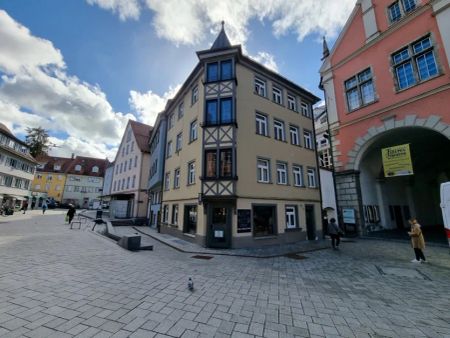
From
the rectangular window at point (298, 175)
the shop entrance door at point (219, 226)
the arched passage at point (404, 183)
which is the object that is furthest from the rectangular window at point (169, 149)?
the arched passage at point (404, 183)

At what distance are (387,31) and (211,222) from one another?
19378 millimetres

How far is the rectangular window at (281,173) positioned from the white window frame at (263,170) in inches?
42.6

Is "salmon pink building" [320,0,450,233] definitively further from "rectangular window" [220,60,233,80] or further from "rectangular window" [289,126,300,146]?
"rectangular window" [220,60,233,80]

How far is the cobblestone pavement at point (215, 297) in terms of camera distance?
3639 millimetres

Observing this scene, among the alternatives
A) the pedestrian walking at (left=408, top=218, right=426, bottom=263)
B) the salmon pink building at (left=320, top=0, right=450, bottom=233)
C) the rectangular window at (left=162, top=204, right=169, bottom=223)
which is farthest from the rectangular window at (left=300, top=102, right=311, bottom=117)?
the rectangular window at (left=162, top=204, right=169, bottom=223)

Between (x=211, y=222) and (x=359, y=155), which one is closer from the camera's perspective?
(x=211, y=222)

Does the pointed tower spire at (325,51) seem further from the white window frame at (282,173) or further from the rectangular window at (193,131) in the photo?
the rectangular window at (193,131)

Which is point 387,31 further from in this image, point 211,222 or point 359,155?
point 211,222

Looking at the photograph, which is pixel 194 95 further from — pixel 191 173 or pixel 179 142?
pixel 191 173

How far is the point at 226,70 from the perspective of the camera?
1352 cm

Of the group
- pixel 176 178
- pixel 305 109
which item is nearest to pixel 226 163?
pixel 176 178

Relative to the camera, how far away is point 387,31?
1503 cm

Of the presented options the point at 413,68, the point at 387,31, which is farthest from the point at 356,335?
the point at 387,31

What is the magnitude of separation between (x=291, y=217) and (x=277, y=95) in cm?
982
